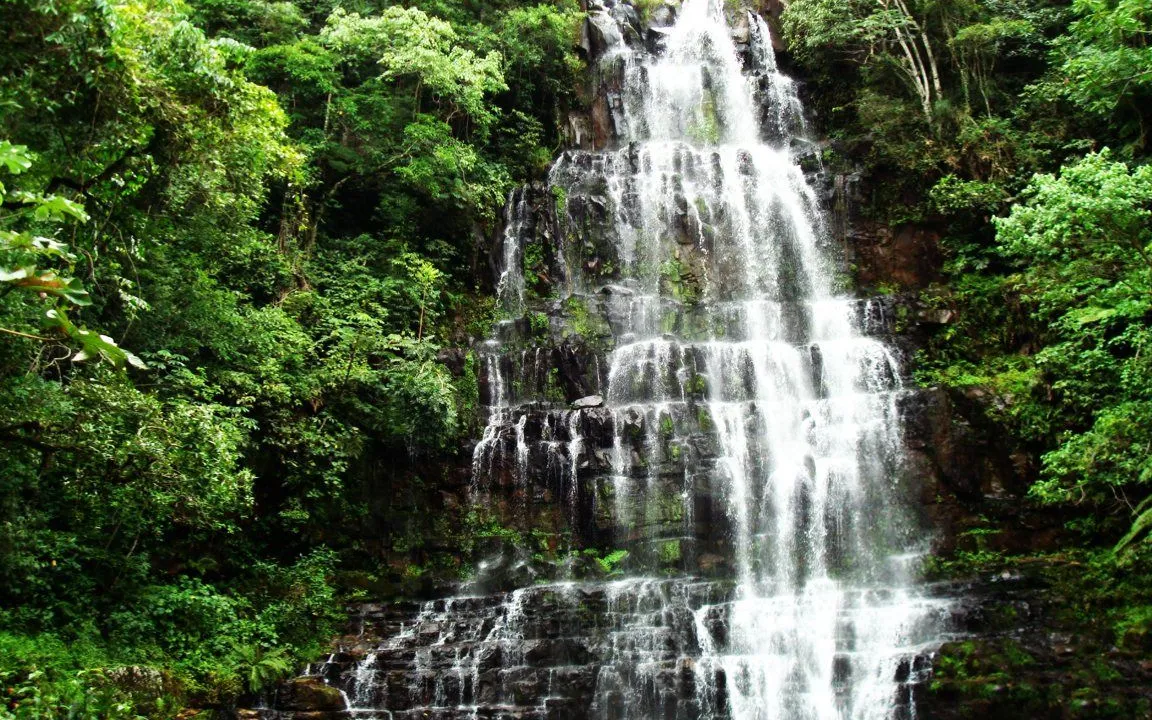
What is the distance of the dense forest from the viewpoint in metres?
8.54

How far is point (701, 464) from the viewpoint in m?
15.1

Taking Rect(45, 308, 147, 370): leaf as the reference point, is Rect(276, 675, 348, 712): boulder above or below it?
below

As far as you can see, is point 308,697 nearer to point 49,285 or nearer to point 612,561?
point 612,561

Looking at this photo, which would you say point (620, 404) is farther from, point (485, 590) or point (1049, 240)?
point (1049, 240)

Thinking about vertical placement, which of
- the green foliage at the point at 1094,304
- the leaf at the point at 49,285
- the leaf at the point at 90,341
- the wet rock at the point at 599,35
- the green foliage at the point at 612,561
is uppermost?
the wet rock at the point at 599,35

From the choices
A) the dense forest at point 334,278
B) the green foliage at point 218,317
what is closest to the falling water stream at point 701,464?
the dense forest at point 334,278

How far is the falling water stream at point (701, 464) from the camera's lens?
37.4 ft

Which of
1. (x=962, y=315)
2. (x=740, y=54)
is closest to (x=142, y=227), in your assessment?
(x=962, y=315)

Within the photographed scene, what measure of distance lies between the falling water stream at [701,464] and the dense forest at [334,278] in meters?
1.35

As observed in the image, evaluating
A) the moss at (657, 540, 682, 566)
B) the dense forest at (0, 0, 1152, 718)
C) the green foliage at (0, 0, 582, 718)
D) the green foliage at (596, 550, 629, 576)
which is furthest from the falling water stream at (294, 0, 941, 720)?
the green foliage at (0, 0, 582, 718)

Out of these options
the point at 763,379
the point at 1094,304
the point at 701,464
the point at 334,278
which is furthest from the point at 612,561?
the point at 1094,304

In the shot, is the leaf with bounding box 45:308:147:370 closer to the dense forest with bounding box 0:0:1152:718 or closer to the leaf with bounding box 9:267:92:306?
the dense forest with bounding box 0:0:1152:718

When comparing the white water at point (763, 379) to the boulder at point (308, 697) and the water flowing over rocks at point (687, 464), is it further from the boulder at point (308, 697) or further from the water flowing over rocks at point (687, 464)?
the boulder at point (308, 697)

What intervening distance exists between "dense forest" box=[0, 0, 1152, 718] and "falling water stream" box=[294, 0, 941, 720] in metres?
1.35
